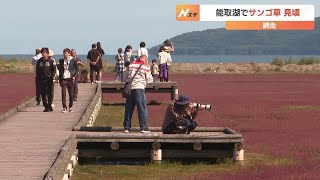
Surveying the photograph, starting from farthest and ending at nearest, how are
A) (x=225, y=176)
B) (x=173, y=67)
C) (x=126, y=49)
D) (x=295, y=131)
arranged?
(x=173, y=67) < (x=126, y=49) < (x=295, y=131) < (x=225, y=176)

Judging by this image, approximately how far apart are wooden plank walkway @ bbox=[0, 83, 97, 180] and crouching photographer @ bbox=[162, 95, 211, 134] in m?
1.97

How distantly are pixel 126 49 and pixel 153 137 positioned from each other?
17684 millimetres

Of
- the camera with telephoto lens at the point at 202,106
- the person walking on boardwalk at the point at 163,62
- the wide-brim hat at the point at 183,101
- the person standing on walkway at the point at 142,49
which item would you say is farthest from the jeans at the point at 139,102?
the person walking on boardwalk at the point at 163,62

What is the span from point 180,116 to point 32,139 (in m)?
2.81

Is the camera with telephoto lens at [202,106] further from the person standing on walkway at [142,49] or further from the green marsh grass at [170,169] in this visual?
the person standing on walkway at [142,49]

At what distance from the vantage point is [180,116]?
16.2 meters

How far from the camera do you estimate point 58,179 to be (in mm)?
→ 11125

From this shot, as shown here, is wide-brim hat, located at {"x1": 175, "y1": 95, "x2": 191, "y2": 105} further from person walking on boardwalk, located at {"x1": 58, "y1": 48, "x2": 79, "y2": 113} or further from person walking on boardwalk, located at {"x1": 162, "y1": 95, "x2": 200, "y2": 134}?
person walking on boardwalk, located at {"x1": 58, "y1": 48, "x2": 79, "y2": 113}

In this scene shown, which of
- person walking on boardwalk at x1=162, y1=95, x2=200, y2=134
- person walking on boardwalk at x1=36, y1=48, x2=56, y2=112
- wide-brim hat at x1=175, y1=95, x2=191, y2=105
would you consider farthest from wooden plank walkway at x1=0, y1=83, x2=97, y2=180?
wide-brim hat at x1=175, y1=95, x2=191, y2=105

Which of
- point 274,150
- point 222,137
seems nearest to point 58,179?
point 222,137

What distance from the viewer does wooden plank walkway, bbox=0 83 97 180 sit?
1250 cm

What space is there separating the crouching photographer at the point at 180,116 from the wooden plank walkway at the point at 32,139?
197cm

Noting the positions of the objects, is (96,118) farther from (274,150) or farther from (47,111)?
(274,150)

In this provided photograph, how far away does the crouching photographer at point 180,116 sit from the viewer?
16.0 metres
